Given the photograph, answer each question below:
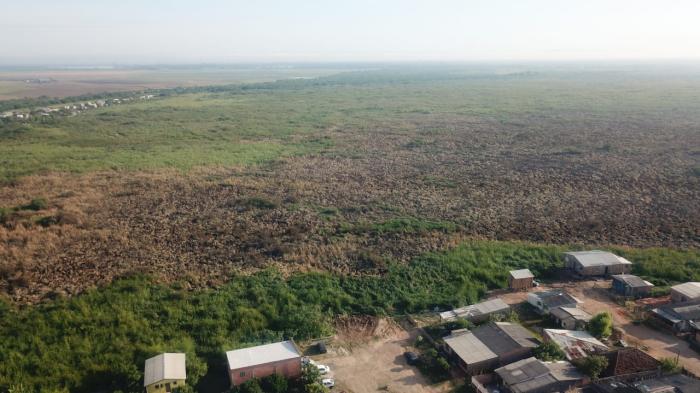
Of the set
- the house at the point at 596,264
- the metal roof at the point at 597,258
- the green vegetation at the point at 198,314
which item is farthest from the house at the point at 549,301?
the metal roof at the point at 597,258

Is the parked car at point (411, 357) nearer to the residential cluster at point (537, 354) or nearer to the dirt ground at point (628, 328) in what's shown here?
the residential cluster at point (537, 354)

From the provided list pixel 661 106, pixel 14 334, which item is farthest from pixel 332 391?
pixel 661 106

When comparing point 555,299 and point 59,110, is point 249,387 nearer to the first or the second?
point 555,299

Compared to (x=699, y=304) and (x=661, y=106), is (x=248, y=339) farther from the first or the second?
(x=661, y=106)

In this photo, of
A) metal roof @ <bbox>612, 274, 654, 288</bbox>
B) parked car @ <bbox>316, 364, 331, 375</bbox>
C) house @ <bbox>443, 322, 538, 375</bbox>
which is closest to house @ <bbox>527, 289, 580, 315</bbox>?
house @ <bbox>443, 322, 538, 375</bbox>

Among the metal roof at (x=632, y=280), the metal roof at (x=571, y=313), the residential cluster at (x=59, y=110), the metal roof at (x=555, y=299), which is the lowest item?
the metal roof at (x=571, y=313)

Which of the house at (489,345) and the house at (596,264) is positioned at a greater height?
the house at (596,264)
